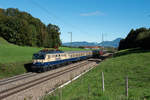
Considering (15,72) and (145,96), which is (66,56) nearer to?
(15,72)

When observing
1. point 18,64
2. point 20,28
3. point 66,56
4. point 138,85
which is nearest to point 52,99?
point 138,85

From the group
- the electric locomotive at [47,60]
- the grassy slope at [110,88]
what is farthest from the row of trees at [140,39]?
the grassy slope at [110,88]

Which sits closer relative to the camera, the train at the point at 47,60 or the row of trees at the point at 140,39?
the train at the point at 47,60

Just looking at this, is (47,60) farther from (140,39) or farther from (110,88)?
(140,39)

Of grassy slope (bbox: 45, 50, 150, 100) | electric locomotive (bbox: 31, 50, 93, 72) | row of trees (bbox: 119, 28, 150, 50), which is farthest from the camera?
row of trees (bbox: 119, 28, 150, 50)

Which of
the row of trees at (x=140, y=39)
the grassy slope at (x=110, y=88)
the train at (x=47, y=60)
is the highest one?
the row of trees at (x=140, y=39)

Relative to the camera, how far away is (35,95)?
13008 millimetres

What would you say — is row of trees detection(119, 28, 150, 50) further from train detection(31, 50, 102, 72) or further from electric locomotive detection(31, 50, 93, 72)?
electric locomotive detection(31, 50, 93, 72)

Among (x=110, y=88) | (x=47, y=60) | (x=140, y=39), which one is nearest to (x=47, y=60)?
(x=47, y=60)

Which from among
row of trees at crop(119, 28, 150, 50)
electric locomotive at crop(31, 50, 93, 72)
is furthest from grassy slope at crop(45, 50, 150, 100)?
row of trees at crop(119, 28, 150, 50)

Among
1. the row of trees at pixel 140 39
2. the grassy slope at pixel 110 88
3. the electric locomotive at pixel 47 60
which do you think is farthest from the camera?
the row of trees at pixel 140 39

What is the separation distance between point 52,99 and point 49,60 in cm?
1698

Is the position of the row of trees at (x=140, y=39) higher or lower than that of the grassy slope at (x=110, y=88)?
higher

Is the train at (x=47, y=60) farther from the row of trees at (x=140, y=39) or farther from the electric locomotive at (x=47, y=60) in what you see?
the row of trees at (x=140, y=39)
